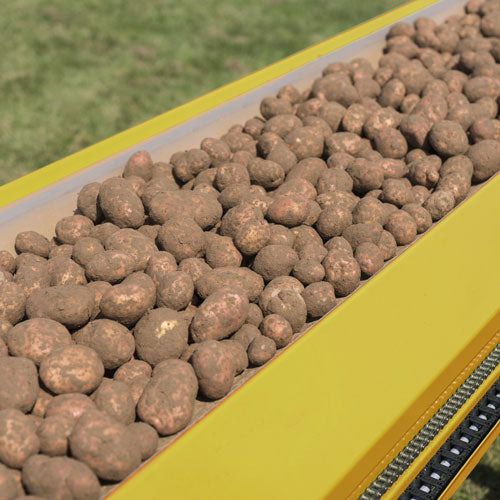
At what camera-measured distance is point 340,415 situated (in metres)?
1.26

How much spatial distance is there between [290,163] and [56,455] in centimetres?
136

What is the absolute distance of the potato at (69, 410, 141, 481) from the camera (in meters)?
1.17

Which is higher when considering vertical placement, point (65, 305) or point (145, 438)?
point (65, 305)

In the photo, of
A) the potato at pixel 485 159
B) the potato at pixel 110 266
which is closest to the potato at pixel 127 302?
the potato at pixel 110 266

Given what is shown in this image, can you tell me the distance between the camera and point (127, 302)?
154 centimetres

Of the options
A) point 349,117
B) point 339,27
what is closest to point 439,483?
point 349,117

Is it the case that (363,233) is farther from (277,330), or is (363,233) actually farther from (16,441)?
(16,441)

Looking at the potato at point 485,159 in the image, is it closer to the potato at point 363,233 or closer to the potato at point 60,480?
the potato at point 363,233

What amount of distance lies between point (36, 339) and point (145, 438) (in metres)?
0.40

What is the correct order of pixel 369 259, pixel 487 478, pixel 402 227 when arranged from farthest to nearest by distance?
pixel 487 478 → pixel 402 227 → pixel 369 259

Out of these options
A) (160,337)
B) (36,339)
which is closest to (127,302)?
(160,337)

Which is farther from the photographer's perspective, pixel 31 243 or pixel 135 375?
pixel 31 243

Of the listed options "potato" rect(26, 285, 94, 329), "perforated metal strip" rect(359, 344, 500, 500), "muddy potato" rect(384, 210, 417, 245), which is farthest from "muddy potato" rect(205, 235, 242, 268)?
"perforated metal strip" rect(359, 344, 500, 500)

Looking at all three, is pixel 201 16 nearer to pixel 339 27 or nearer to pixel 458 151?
pixel 339 27
